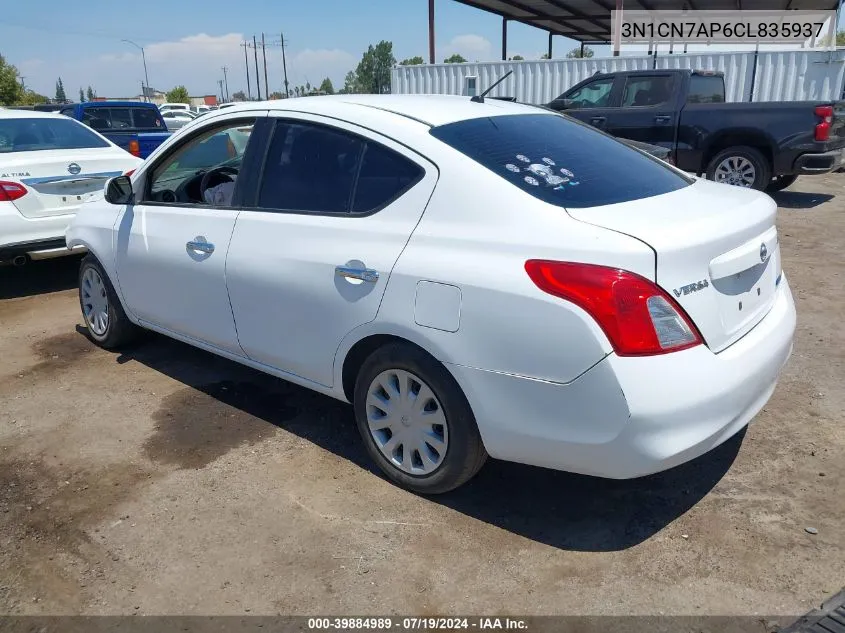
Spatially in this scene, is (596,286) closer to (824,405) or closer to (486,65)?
(824,405)

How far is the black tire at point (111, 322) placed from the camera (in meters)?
4.75

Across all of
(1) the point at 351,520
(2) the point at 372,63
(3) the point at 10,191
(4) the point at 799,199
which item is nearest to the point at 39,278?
(3) the point at 10,191

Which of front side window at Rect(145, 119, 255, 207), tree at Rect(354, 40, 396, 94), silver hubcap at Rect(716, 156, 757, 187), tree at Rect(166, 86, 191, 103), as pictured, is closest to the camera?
front side window at Rect(145, 119, 255, 207)

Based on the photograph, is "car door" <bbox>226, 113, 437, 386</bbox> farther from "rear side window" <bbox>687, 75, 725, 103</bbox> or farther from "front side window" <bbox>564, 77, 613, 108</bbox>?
"rear side window" <bbox>687, 75, 725, 103</bbox>

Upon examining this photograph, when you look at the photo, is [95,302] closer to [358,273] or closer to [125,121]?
[358,273]

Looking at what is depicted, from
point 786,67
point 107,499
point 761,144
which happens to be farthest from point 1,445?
point 786,67

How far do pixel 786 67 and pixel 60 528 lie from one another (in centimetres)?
1714

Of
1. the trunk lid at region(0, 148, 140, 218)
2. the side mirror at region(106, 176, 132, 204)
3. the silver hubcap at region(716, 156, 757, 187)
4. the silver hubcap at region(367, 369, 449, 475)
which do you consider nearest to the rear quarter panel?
the silver hubcap at region(367, 369, 449, 475)

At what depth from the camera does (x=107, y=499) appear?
321 cm

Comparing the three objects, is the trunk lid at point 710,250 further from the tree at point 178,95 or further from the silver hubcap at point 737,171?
the tree at point 178,95

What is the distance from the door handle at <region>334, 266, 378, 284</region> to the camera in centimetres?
295

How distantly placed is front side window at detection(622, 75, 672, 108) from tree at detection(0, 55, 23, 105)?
59.3 m

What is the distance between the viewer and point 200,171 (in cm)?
457

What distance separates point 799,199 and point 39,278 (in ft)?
33.8
